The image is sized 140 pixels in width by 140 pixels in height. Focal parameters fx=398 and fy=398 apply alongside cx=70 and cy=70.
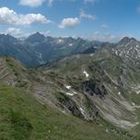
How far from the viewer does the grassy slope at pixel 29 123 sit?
2152 inches

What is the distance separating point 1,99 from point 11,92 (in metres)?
7.44

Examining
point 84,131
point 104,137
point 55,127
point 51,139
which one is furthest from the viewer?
point 104,137

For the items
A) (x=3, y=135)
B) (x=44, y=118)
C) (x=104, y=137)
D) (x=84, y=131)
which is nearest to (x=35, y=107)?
(x=44, y=118)

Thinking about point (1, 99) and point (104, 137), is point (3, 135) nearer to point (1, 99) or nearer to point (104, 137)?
point (1, 99)

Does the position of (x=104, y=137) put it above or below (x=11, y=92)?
A: below

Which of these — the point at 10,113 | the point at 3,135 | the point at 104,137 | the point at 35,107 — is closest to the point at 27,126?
the point at 10,113

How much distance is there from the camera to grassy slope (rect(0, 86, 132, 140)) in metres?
54.7

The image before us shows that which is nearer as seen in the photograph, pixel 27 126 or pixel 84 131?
pixel 27 126

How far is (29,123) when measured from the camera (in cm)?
5947

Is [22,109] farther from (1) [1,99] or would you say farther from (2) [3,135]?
(2) [3,135]

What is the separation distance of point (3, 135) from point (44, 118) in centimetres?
1618

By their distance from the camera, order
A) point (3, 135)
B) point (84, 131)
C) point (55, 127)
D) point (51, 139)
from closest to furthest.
Result: point (3, 135) → point (51, 139) → point (55, 127) → point (84, 131)

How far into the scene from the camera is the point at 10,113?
59594 millimetres

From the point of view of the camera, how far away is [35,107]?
71.6 m
